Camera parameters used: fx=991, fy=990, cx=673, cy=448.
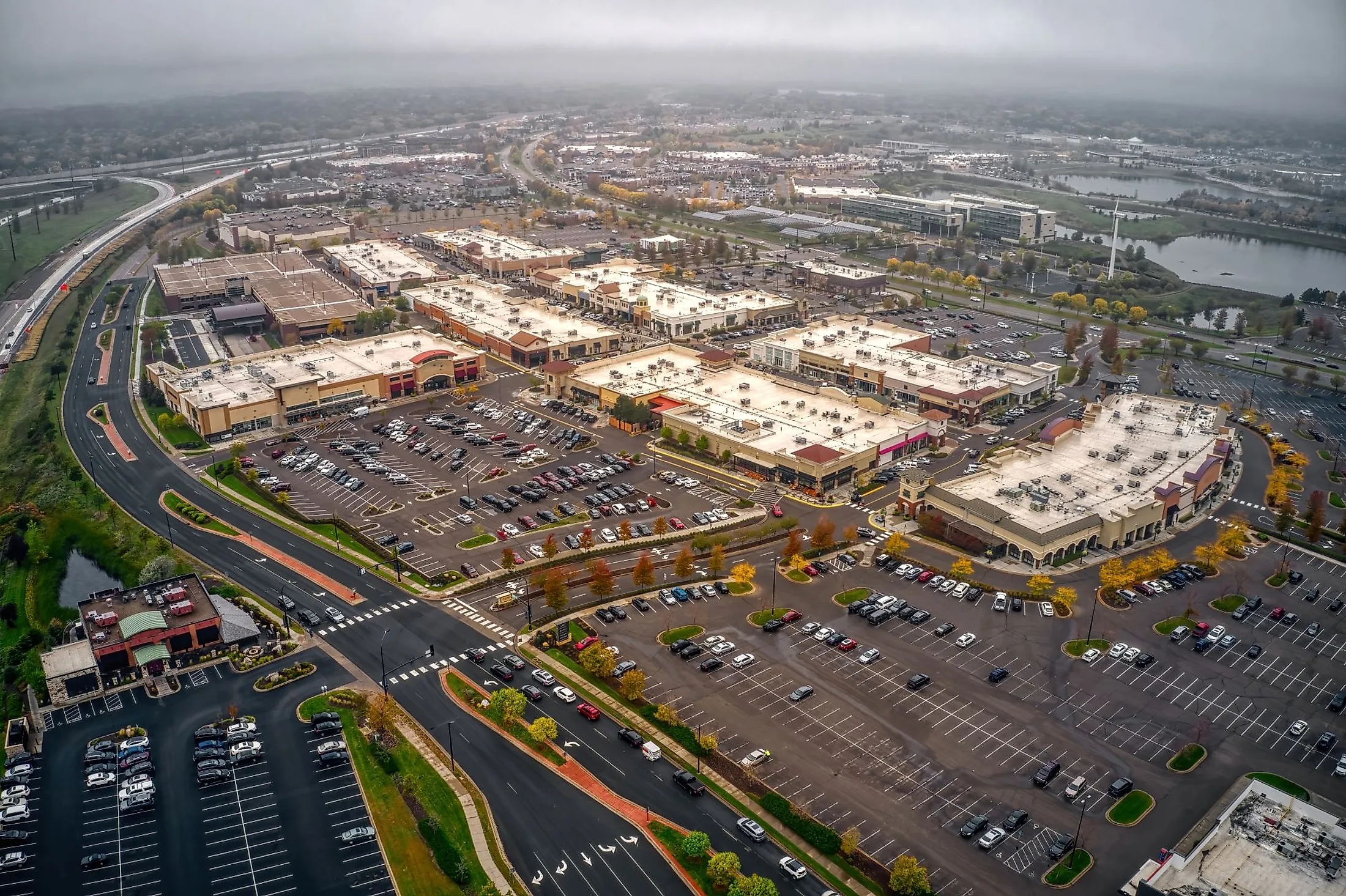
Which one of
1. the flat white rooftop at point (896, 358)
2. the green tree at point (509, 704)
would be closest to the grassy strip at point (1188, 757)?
the green tree at point (509, 704)

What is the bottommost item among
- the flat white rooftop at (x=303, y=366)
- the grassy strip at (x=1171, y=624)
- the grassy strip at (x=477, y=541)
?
the grassy strip at (x=1171, y=624)

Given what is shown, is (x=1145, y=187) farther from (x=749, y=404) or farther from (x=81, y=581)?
(x=81, y=581)

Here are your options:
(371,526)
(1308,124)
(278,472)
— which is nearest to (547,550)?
(371,526)

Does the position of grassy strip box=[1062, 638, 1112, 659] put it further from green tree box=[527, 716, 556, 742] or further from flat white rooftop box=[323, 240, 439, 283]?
flat white rooftop box=[323, 240, 439, 283]

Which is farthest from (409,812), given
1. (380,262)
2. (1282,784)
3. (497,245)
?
(497,245)

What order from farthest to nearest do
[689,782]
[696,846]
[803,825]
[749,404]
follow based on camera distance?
[749,404], [689,782], [803,825], [696,846]

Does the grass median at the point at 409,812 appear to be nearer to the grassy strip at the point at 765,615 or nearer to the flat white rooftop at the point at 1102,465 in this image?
the grassy strip at the point at 765,615
